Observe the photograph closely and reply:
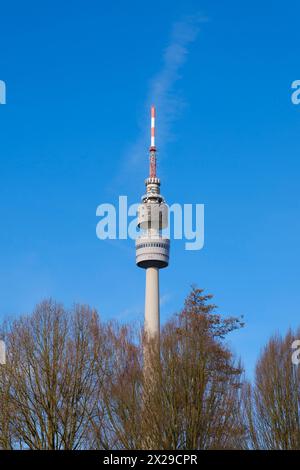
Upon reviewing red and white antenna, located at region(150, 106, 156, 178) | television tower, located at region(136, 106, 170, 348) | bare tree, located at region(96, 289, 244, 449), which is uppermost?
red and white antenna, located at region(150, 106, 156, 178)

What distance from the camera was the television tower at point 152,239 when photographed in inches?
4759

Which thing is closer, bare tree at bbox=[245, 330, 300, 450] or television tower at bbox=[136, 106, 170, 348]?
bare tree at bbox=[245, 330, 300, 450]

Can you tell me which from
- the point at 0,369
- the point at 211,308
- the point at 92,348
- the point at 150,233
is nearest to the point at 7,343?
the point at 0,369

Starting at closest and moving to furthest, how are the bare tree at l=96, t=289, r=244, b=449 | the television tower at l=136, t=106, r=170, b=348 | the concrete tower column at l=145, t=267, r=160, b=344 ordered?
1. the bare tree at l=96, t=289, r=244, b=449
2. the concrete tower column at l=145, t=267, r=160, b=344
3. the television tower at l=136, t=106, r=170, b=348

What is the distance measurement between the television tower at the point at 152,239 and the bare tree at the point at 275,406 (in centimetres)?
6268

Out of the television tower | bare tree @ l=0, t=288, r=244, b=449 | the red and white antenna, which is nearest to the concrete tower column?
the television tower

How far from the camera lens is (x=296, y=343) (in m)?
56.5

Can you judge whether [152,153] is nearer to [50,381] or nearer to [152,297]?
[152,297]

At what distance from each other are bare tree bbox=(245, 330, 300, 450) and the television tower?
62.7 meters

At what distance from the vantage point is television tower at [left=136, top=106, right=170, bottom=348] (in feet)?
397

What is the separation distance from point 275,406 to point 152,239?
7104 centimetres

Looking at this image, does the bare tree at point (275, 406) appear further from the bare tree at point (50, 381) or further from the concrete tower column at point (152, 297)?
the concrete tower column at point (152, 297)

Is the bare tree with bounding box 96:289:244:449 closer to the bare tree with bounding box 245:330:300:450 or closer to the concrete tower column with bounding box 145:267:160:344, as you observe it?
the bare tree with bounding box 245:330:300:450

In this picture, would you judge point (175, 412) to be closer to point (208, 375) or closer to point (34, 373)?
point (208, 375)
